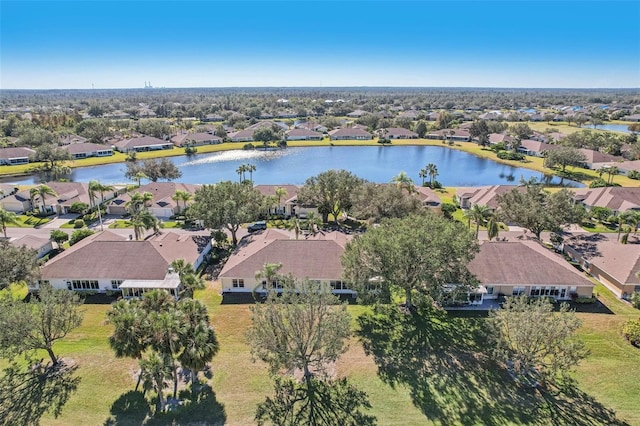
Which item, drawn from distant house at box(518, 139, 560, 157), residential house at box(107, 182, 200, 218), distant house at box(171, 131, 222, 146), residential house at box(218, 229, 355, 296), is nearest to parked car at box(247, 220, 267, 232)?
residential house at box(218, 229, 355, 296)

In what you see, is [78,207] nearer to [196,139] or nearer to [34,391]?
[34,391]

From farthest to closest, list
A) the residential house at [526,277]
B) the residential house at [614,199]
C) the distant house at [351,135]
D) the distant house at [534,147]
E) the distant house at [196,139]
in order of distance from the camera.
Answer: the distant house at [351,135] → the distant house at [196,139] → the distant house at [534,147] → the residential house at [614,199] → the residential house at [526,277]

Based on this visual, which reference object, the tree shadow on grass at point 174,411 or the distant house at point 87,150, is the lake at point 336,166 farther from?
the tree shadow on grass at point 174,411

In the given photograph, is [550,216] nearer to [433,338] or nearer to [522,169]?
[433,338]

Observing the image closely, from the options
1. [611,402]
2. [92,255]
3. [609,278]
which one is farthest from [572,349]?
[92,255]

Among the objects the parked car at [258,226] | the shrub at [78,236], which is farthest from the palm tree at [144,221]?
the parked car at [258,226]

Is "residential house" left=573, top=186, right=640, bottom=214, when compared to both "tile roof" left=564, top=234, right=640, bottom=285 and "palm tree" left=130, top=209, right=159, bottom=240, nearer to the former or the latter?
"tile roof" left=564, top=234, right=640, bottom=285
